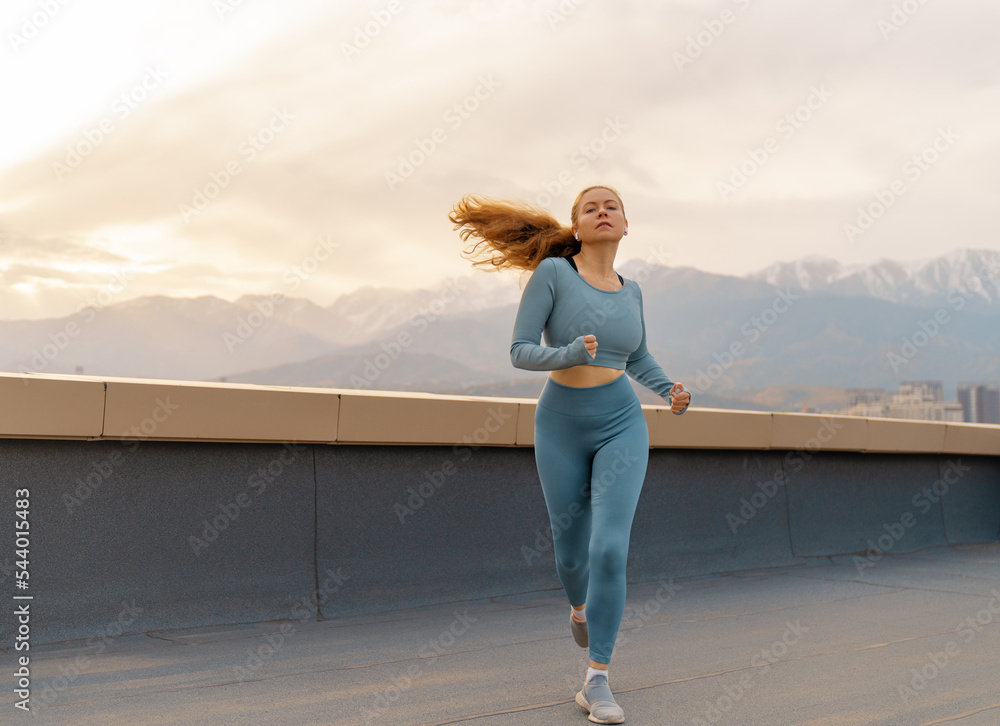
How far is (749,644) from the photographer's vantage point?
439 centimetres

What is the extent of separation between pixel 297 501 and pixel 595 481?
1987mm

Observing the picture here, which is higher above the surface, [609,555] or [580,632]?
[609,555]

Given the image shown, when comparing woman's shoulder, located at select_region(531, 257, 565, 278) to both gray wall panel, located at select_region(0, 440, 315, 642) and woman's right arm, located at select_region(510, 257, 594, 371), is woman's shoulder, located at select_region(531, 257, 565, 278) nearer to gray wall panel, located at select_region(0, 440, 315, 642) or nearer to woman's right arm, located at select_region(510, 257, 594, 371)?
woman's right arm, located at select_region(510, 257, 594, 371)

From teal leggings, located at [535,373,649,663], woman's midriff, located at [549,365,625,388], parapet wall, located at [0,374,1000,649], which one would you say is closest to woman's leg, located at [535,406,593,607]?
teal leggings, located at [535,373,649,663]

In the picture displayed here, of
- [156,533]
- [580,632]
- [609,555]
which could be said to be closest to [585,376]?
[609,555]

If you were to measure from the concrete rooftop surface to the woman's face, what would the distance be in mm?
1865

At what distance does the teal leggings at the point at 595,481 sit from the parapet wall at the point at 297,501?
1558 mm

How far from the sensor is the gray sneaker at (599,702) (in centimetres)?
300

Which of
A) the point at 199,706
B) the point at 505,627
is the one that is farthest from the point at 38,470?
the point at 505,627

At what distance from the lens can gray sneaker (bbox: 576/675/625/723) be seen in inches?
118

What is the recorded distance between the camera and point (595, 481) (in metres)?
3.43

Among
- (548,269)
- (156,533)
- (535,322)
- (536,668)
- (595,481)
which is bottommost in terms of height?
(536,668)

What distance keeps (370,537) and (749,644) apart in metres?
2.11

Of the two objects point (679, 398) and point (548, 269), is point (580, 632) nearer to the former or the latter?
point (679, 398)
